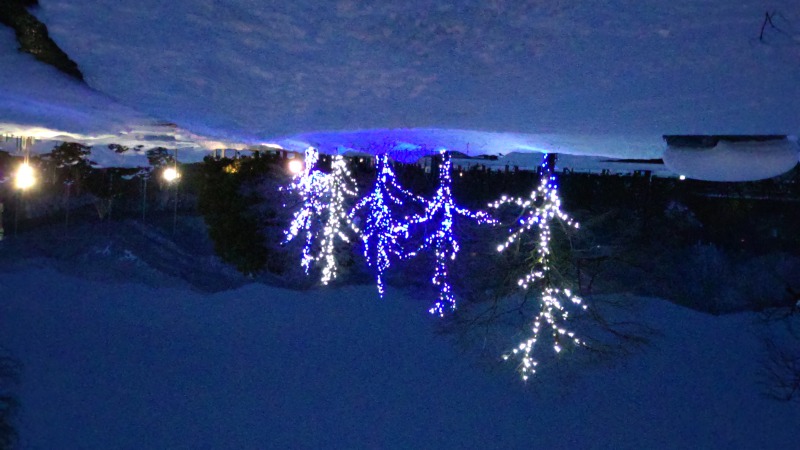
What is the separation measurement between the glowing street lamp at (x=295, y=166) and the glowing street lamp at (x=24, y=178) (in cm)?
462

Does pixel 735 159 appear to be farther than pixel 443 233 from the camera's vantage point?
No

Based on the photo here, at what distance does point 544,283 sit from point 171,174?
6.96 m

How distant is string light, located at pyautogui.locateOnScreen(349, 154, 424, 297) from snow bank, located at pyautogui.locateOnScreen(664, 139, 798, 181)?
16.5 ft

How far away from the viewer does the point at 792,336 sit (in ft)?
23.6

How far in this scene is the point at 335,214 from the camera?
7793 mm

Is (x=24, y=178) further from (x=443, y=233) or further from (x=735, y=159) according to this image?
(x=735, y=159)

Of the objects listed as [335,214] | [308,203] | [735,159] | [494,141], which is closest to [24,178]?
[308,203]

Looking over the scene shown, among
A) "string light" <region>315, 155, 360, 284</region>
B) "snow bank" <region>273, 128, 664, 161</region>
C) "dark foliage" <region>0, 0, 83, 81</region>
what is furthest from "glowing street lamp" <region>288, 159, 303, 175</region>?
"dark foliage" <region>0, 0, 83, 81</region>

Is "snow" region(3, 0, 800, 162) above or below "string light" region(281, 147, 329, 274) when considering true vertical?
above

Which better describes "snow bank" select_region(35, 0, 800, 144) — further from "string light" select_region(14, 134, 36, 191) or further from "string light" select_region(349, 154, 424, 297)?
"string light" select_region(14, 134, 36, 191)

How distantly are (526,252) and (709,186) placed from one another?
336 centimetres

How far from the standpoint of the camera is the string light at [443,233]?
290 inches

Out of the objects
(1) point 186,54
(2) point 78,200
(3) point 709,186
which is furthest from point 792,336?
(2) point 78,200

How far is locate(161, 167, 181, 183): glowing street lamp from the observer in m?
9.55
